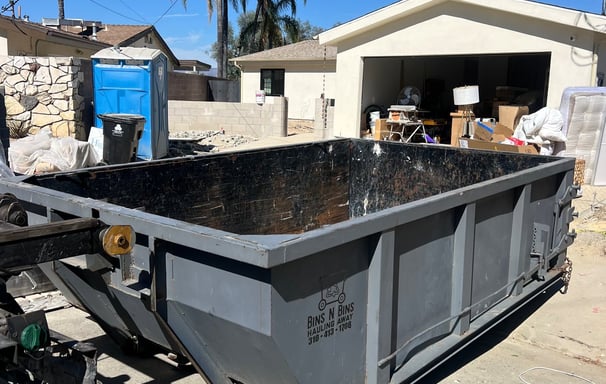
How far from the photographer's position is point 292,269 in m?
2.39

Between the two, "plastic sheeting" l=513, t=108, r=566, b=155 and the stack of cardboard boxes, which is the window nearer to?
the stack of cardboard boxes

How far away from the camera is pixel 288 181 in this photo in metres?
5.81

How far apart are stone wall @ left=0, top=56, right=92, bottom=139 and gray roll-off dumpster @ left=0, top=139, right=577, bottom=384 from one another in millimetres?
9526

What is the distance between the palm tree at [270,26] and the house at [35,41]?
14.6m

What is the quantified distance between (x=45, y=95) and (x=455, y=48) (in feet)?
31.0

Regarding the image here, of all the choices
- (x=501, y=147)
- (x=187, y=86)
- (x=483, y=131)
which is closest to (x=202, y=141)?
(x=483, y=131)

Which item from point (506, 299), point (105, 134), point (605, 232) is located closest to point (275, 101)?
point (105, 134)

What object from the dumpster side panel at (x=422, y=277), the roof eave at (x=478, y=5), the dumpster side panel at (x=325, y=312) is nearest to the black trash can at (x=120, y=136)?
the roof eave at (x=478, y=5)

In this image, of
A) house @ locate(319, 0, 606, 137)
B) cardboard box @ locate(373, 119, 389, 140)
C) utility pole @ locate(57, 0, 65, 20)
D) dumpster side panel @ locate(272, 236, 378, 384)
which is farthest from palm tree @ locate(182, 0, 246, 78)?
dumpster side panel @ locate(272, 236, 378, 384)

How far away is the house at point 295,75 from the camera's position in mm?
25453

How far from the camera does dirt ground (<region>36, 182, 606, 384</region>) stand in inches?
159

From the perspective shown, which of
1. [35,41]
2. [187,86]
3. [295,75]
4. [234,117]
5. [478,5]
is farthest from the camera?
[187,86]

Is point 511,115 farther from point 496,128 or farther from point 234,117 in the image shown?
point 234,117

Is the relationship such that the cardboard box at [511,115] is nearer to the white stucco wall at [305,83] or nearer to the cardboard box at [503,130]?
the cardboard box at [503,130]
